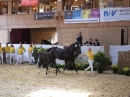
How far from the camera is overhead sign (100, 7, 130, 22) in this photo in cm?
2025

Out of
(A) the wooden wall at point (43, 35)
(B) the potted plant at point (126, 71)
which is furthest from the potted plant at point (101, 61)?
(A) the wooden wall at point (43, 35)

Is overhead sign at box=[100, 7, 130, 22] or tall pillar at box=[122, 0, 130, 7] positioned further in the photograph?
tall pillar at box=[122, 0, 130, 7]

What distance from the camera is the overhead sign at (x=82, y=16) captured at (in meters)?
21.8

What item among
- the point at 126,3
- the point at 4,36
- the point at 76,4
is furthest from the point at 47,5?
the point at 126,3

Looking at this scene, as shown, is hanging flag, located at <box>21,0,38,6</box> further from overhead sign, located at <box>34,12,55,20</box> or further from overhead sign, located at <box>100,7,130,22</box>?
overhead sign, located at <box>100,7,130,22</box>

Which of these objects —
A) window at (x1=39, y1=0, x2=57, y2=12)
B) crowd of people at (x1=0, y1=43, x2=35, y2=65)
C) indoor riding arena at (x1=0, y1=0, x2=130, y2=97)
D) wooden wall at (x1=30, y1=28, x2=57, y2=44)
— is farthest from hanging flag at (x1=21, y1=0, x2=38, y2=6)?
crowd of people at (x1=0, y1=43, x2=35, y2=65)

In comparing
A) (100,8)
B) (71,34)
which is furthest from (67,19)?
(100,8)

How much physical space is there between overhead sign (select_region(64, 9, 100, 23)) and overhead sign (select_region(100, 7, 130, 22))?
53cm

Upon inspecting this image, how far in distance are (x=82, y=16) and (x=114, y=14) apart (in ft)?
10.5

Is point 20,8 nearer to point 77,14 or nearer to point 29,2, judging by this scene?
point 29,2

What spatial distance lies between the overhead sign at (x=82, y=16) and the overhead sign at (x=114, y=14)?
532 mm

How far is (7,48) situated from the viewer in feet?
70.3

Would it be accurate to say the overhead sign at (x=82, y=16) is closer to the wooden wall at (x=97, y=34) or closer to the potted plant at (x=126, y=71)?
the wooden wall at (x=97, y=34)

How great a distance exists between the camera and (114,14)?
2078cm
